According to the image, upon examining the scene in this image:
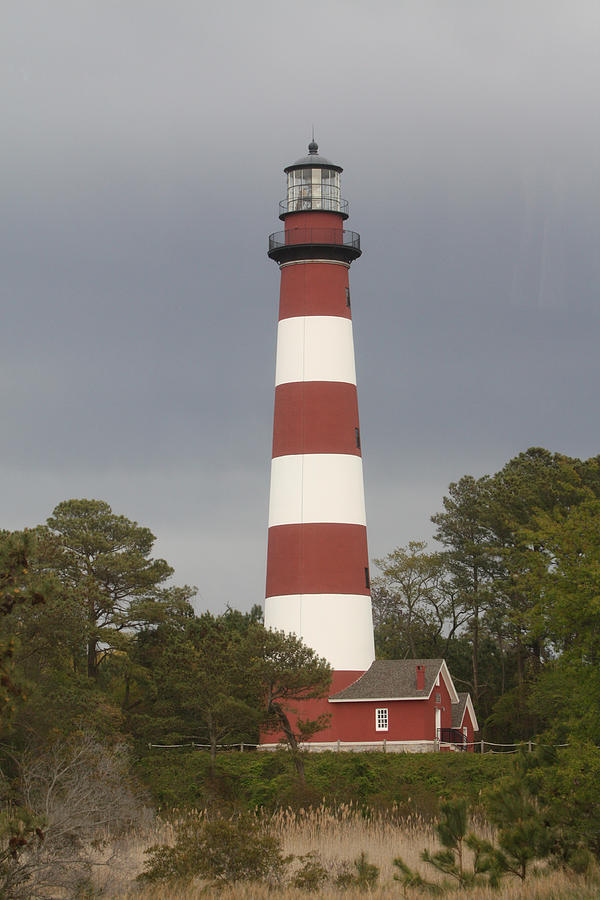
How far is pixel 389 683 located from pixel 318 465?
764 centimetres

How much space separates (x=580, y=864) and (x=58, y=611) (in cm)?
2348

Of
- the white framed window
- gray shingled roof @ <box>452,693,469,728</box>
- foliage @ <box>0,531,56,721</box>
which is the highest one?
gray shingled roof @ <box>452,693,469,728</box>

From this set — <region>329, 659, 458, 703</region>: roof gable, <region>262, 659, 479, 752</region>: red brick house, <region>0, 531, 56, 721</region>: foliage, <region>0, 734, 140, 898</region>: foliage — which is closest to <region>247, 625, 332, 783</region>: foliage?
<region>262, 659, 479, 752</region>: red brick house

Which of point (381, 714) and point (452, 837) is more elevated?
point (381, 714)

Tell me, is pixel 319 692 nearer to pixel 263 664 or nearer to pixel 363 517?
pixel 263 664

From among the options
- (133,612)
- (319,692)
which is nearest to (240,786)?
(319,692)

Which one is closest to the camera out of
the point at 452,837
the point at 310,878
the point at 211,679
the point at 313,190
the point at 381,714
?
the point at 452,837

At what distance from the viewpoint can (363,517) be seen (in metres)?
47.6

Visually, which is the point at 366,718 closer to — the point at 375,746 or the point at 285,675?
the point at 375,746

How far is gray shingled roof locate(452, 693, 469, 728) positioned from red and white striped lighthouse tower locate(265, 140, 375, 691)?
13.3 feet

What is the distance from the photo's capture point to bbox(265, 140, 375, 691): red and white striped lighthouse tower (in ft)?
152

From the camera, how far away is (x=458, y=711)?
49.6m

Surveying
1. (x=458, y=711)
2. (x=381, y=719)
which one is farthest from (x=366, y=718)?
(x=458, y=711)

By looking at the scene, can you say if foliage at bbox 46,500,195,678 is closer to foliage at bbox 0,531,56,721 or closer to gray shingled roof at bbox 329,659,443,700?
gray shingled roof at bbox 329,659,443,700
